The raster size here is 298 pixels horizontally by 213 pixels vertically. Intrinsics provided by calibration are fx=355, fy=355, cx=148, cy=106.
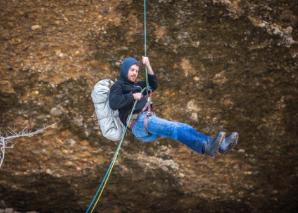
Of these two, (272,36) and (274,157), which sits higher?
(272,36)

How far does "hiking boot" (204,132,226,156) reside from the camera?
18.4 ft

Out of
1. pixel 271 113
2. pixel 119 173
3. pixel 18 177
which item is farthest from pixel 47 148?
pixel 271 113

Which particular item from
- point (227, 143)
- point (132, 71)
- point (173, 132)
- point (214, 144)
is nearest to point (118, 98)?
point (132, 71)

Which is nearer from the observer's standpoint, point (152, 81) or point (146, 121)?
point (146, 121)

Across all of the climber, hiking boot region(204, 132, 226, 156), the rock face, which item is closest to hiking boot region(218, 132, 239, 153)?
the climber

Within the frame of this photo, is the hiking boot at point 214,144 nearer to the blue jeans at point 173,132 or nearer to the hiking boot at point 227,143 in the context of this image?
the blue jeans at point 173,132

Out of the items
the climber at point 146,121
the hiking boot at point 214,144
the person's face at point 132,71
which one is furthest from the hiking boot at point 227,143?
the person's face at point 132,71

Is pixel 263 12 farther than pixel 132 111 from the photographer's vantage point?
Yes

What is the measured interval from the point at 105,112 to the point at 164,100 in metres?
2.75

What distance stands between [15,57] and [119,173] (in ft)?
13.0

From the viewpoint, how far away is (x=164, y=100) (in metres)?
9.02

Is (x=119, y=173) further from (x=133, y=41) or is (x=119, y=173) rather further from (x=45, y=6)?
(x=45, y=6)

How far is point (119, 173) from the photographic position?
9055 millimetres

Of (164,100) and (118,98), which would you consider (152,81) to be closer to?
(118,98)
